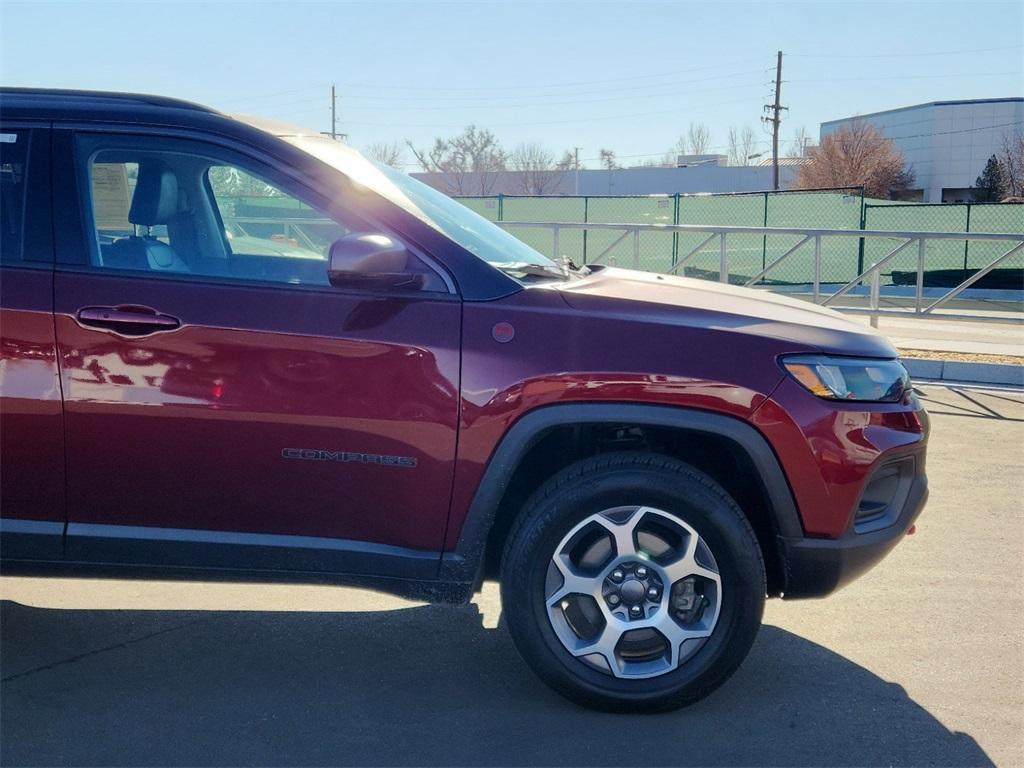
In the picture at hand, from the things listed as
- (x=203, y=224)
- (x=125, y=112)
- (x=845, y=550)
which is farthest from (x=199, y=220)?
(x=845, y=550)

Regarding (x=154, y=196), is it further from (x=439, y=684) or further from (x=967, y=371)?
(x=967, y=371)

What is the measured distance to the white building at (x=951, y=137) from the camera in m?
57.2

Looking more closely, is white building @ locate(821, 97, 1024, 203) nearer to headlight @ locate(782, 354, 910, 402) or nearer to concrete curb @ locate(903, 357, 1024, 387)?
concrete curb @ locate(903, 357, 1024, 387)

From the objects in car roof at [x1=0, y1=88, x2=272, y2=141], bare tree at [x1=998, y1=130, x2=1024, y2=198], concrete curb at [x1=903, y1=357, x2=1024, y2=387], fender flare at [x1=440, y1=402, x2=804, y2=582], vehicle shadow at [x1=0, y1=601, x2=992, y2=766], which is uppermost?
bare tree at [x1=998, y1=130, x2=1024, y2=198]

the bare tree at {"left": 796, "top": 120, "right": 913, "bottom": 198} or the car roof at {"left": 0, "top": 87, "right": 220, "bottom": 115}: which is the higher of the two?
the bare tree at {"left": 796, "top": 120, "right": 913, "bottom": 198}

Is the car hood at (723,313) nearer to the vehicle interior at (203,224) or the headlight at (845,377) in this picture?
the headlight at (845,377)

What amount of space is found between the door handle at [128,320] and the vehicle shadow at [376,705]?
1251 mm

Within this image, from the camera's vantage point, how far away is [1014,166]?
51.1 meters

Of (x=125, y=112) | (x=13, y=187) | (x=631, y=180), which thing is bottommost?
(x=13, y=187)

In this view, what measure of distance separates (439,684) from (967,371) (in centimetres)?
802

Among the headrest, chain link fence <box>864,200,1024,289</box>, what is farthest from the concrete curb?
chain link fence <box>864,200,1024,289</box>

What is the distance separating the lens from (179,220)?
150 inches

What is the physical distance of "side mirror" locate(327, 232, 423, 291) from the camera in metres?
3.31

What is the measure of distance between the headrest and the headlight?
216 centimetres
